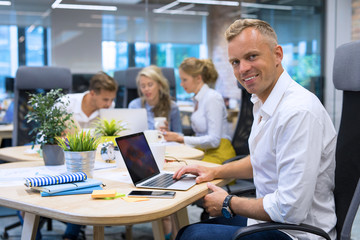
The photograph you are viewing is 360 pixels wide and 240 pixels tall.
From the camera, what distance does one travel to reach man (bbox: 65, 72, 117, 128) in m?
3.37

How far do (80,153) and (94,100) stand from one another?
70.4 inches

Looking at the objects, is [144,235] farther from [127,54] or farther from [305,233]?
[127,54]

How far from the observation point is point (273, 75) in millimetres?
1534

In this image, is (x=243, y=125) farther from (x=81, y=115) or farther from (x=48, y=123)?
(x=48, y=123)

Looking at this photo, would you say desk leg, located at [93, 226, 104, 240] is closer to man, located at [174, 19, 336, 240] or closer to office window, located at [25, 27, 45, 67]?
man, located at [174, 19, 336, 240]

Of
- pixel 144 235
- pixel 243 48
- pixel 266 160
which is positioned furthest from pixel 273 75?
pixel 144 235

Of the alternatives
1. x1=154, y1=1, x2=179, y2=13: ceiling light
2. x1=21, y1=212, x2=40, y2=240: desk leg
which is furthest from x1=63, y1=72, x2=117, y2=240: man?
x1=154, y1=1, x2=179, y2=13: ceiling light

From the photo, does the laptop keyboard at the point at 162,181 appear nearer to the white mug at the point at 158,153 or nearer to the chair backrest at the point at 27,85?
the white mug at the point at 158,153

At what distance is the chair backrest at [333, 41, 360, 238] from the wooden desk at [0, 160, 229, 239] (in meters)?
0.47

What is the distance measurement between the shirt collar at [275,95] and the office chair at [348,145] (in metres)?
0.25

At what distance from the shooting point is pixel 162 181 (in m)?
1.68

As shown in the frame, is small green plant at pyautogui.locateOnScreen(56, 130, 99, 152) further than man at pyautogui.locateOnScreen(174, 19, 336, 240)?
Yes

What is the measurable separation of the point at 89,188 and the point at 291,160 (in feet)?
2.27

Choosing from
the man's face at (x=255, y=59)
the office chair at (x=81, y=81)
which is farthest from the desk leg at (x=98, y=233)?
the office chair at (x=81, y=81)
